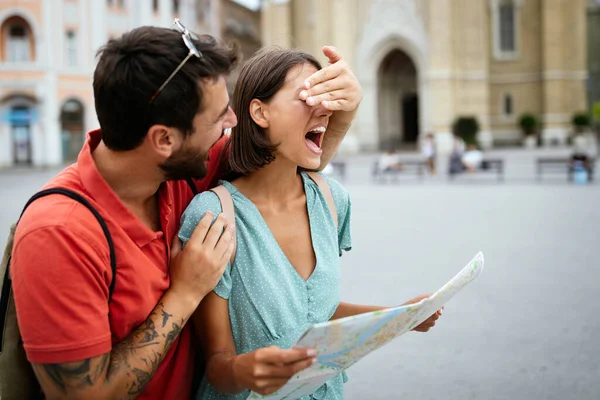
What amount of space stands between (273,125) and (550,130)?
3952 centimetres

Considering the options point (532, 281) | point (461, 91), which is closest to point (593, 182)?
point (532, 281)

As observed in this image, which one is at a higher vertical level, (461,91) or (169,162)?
(461,91)

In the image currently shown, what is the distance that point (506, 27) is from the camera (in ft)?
135

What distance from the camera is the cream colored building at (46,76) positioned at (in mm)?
36531

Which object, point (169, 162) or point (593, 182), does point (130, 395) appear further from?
point (593, 182)

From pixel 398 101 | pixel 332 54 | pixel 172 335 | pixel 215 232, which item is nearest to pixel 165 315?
pixel 172 335

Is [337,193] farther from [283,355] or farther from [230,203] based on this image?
[283,355]

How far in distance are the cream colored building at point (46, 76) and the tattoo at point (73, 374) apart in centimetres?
3700

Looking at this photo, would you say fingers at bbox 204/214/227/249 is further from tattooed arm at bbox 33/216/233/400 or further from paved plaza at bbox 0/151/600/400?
paved plaza at bbox 0/151/600/400

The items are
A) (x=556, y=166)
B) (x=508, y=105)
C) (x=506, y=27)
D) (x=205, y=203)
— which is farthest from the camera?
(x=506, y=27)

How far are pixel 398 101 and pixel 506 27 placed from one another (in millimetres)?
8036

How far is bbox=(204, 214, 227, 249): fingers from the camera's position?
1.92 m

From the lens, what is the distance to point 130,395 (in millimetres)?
1775

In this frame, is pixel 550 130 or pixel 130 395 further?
pixel 550 130
